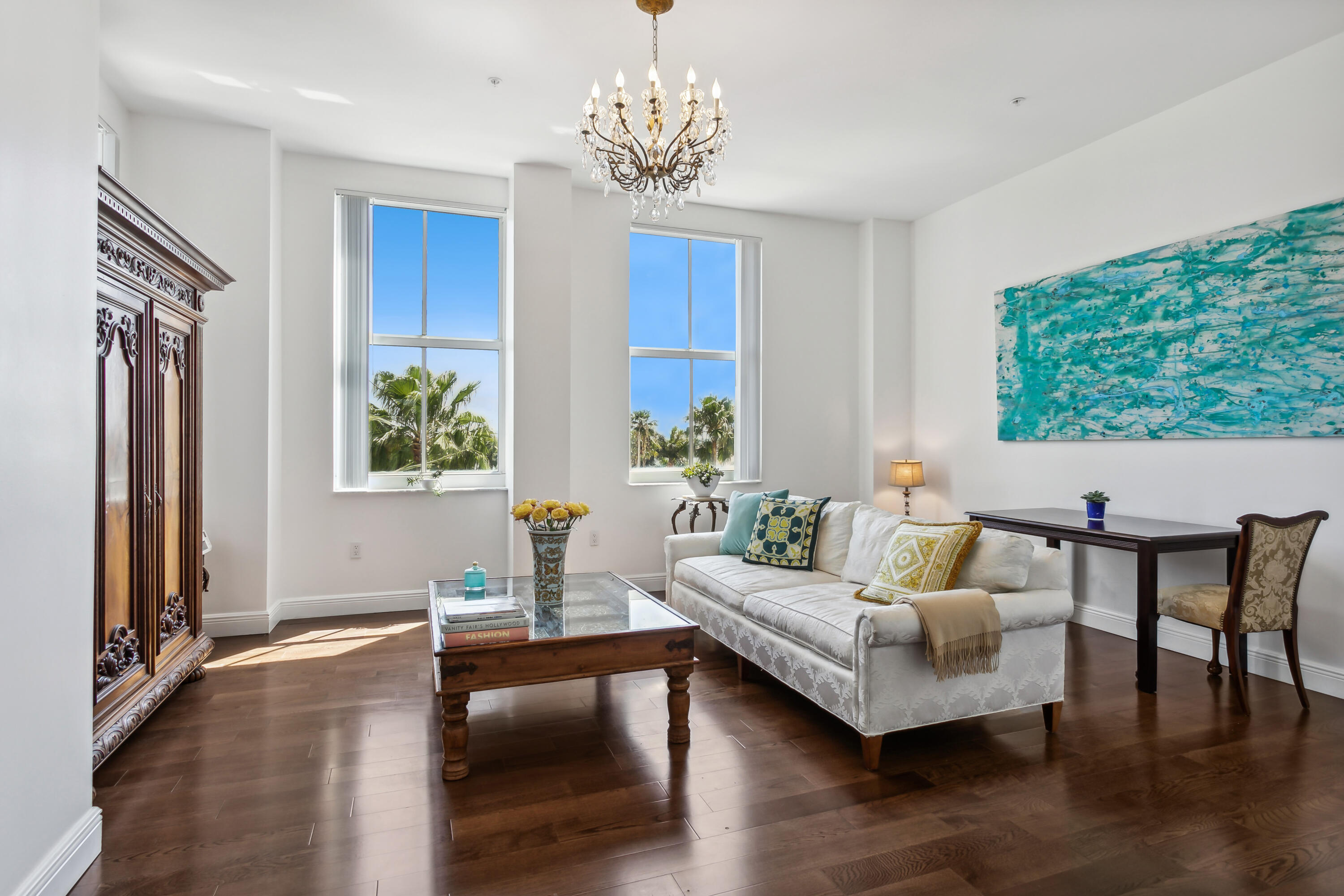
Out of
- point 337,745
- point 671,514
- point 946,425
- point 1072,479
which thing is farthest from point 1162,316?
point 337,745

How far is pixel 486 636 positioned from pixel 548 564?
669mm

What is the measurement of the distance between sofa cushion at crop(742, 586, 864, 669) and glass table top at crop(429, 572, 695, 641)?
45 cm

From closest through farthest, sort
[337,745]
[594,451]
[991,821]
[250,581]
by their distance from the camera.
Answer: [991,821], [337,745], [250,581], [594,451]

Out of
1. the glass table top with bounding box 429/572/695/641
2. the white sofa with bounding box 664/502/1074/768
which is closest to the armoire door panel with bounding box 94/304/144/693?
the glass table top with bounding box 429/572/695/641

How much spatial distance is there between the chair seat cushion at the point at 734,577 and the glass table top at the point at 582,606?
516mm

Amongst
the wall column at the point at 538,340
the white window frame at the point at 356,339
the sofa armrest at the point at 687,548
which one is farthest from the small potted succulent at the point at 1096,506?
the white window frame at the point at 356,339

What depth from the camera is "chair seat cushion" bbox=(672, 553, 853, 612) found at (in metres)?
3.62

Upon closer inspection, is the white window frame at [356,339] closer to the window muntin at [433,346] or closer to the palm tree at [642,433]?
the window muntin at [433,346]

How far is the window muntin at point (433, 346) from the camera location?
5.10 metres

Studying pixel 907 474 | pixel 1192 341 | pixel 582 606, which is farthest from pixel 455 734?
pixel 907 474

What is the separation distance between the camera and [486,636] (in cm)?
254

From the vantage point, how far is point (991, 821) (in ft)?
7.31

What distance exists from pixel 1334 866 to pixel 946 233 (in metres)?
4.83

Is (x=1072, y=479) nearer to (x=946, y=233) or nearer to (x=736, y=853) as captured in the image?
(x=946, y=233)
